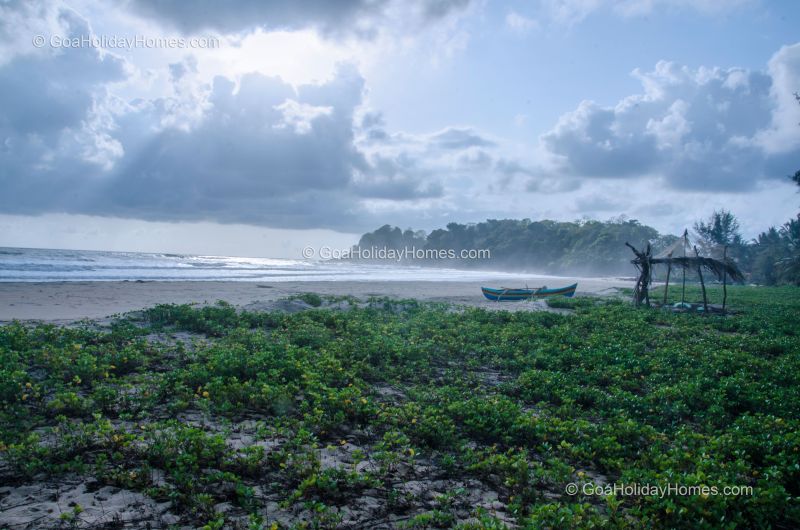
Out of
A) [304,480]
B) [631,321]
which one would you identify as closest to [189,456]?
[304,480]

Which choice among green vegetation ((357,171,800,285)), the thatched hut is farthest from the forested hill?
the thatched hut

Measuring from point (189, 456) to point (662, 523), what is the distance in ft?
13.6

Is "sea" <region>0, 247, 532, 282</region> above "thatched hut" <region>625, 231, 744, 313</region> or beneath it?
beneath

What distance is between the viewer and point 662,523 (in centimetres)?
374

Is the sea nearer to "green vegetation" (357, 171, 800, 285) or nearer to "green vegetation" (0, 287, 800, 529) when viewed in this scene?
"green vegetation" (0, 287, 800, 529)

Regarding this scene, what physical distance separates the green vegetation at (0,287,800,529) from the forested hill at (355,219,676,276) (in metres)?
96.0

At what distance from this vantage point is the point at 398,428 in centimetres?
563

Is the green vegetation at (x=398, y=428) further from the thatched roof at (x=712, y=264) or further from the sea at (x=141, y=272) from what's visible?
the sea at (x=141, y=272)

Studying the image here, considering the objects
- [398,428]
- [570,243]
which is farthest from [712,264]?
[570,243]

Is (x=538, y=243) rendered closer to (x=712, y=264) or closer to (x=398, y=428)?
(x=712, y=264)

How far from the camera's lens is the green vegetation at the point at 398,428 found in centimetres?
393

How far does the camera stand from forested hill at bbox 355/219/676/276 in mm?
99250

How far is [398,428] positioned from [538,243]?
119 metres

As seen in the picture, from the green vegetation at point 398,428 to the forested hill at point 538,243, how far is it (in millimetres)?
95981
